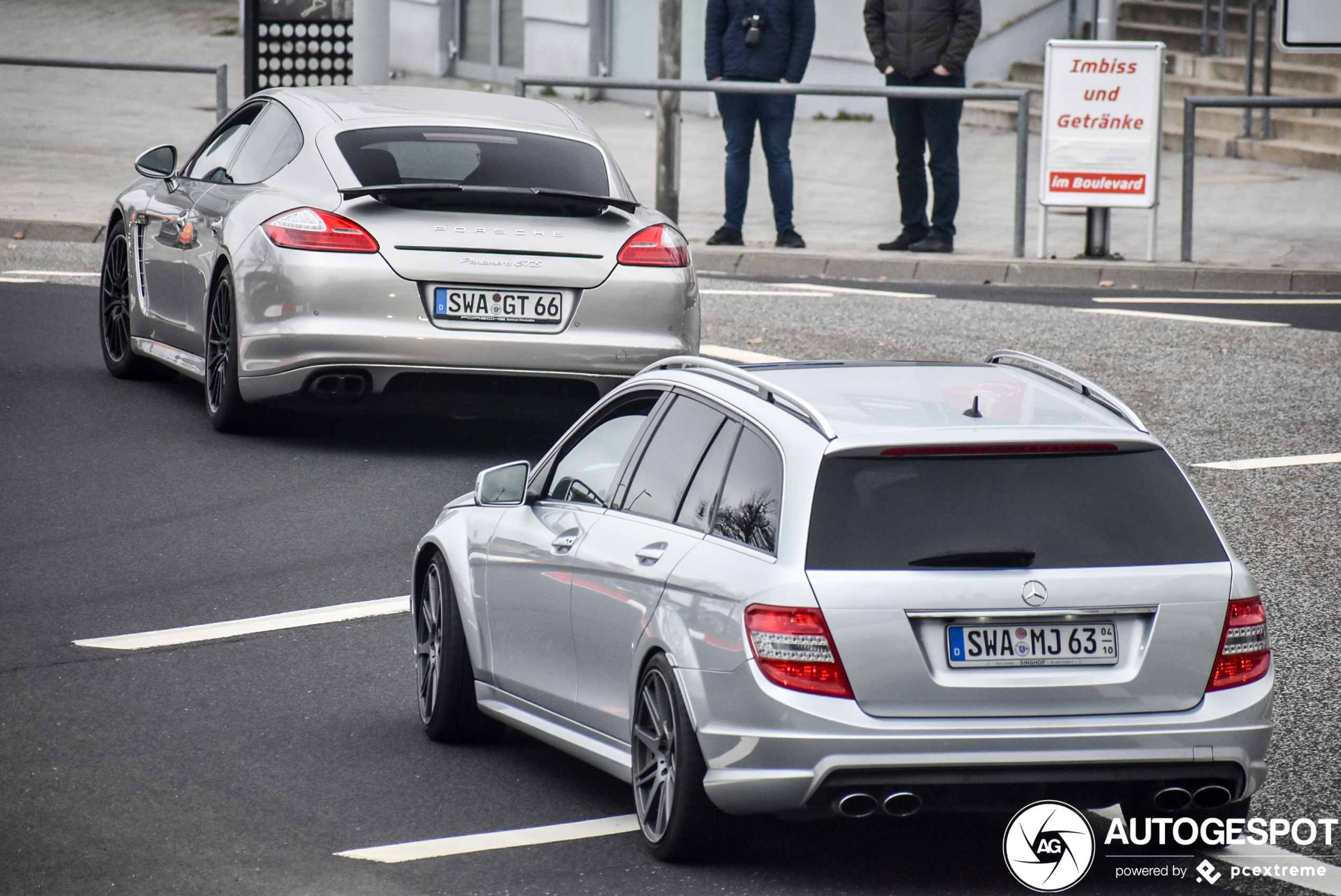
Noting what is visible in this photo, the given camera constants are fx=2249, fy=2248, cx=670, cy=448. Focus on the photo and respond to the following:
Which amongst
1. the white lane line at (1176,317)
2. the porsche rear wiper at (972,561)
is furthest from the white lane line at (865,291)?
the porsche rear wiper at (972,561)

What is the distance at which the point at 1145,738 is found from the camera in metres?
4.98

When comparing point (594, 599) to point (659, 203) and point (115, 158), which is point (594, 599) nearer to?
point (659, 203)

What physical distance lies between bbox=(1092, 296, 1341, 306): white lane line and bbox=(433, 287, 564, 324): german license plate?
7011 mm

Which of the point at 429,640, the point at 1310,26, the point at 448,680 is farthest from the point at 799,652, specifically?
the point at 1310,26

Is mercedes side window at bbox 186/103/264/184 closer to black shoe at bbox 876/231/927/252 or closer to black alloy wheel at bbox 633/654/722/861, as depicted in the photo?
black alloy wheel at bbox 633/654/722/861

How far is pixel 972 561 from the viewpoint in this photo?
4.99 m

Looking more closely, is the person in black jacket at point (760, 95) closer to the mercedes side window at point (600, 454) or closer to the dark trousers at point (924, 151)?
the dark trousers at point (924, 151)

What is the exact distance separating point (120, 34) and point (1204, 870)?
34.2m

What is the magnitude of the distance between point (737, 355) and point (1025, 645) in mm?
8154

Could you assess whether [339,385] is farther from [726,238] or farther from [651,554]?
[726,238]

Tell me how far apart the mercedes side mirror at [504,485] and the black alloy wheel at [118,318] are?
20.0 feet

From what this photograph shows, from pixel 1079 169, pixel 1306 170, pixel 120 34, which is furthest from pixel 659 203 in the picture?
pixel 120 34

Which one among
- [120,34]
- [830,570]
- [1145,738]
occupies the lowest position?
[1145,738]

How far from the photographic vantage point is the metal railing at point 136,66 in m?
18.6
